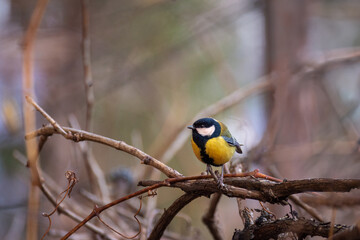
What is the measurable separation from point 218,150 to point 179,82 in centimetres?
254

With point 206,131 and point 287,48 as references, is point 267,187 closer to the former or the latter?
point 206,131

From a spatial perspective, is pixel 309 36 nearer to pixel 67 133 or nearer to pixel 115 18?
pixel 115 18

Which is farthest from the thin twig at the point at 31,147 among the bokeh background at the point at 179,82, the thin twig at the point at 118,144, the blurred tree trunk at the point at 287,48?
the blurred tree trunk at the point at 287,48

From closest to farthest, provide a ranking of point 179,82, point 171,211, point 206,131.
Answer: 1. point 171,211
2. point 206,131
3. point 179,82

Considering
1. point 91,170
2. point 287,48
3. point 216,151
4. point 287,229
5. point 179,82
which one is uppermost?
point 179,82

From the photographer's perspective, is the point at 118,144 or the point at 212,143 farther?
the point at 212,143

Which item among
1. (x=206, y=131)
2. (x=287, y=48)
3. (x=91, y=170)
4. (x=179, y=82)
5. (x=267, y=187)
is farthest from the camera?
(x=179, y=82)

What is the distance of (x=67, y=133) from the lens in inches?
44.4

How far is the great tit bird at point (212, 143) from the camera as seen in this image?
126 cm

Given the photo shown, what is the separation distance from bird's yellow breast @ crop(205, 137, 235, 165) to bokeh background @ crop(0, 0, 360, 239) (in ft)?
2.20

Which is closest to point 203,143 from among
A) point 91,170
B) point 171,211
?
point 171,211

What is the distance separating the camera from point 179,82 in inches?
148

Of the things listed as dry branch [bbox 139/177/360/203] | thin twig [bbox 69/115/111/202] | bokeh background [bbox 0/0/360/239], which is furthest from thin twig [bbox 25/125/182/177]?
bokeh background [bbox 0/0/360/239]

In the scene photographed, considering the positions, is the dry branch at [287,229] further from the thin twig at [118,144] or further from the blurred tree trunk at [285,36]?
the blurred tree trunk at [285,36]
